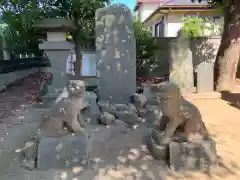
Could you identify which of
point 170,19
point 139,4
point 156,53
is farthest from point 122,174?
point 139,4

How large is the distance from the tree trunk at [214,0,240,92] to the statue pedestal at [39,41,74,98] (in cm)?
423

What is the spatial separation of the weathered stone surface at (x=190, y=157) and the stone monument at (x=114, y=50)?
2.49 metres

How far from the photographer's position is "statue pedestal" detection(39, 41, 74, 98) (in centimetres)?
619

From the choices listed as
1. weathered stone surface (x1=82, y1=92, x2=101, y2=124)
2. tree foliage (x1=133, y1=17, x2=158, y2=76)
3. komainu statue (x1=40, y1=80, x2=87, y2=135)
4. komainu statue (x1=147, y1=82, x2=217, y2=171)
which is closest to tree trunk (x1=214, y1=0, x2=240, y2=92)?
tree foliage (x1=133, y1=17, x2=158, y2=76)

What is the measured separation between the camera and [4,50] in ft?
34.4

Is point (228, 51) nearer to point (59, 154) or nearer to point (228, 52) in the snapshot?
point (228, 52)

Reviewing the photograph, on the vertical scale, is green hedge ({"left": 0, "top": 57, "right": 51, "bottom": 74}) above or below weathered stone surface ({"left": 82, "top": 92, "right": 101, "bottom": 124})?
above

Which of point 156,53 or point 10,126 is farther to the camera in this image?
point 156,53

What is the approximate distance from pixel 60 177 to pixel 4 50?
8.75m

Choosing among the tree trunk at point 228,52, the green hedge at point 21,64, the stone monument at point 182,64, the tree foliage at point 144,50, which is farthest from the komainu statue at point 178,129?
the green hedge at point 21,64

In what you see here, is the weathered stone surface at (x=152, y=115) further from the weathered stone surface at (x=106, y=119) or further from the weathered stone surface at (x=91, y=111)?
the weathered stone surface at (x=91, y=111)

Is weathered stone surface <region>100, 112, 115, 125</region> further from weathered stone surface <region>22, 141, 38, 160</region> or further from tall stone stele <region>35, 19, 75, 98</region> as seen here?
tall stone stele <region>35, 19, 75, 98</region>

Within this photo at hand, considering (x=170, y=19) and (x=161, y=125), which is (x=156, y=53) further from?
(x=161, y=125)

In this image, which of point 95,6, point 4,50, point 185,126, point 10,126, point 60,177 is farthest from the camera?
point 4,50
